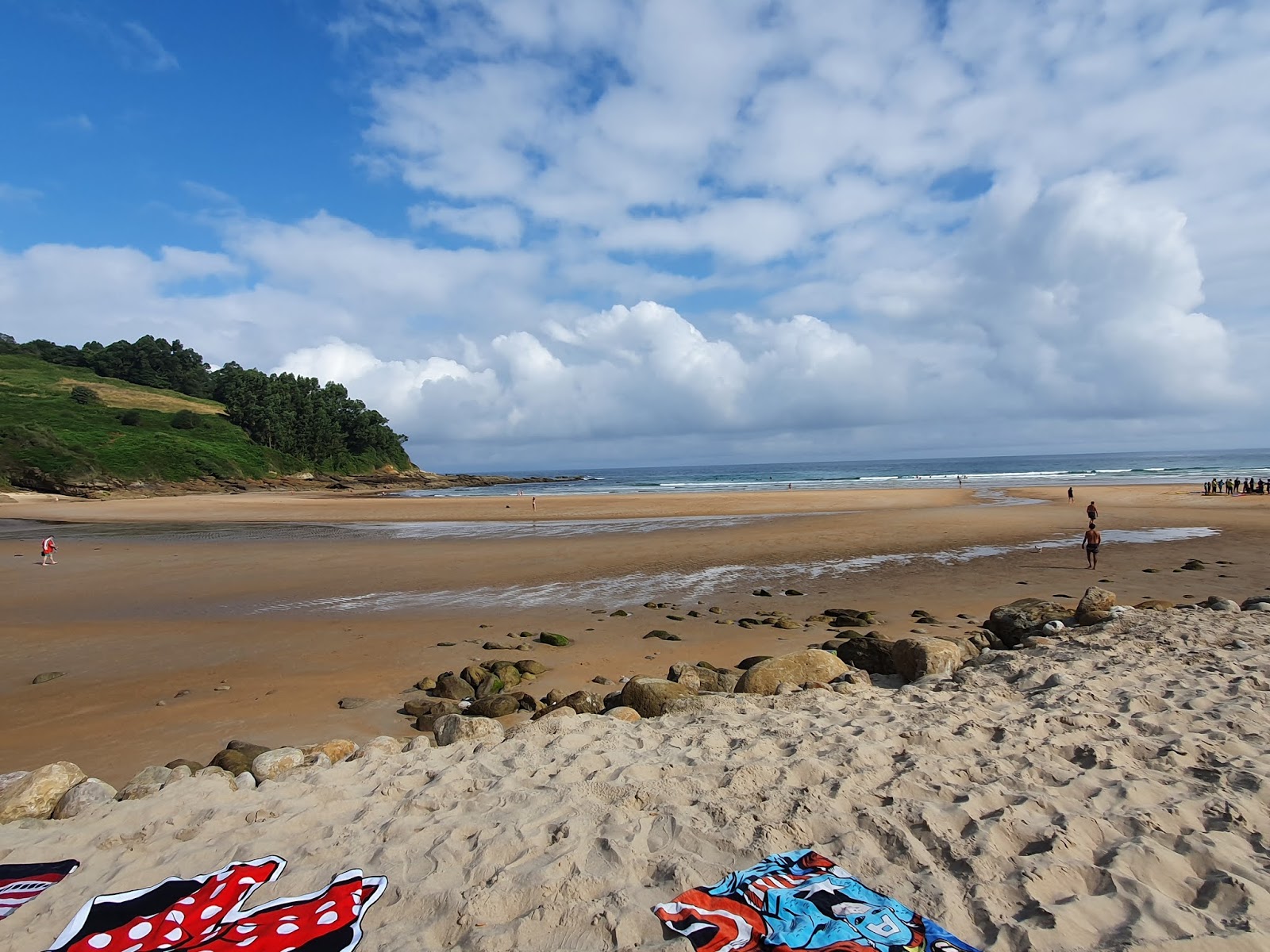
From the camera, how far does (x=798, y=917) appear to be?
325 centimetres

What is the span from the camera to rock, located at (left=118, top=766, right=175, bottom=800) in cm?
504

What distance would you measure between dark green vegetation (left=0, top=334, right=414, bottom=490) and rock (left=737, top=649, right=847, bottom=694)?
225ft

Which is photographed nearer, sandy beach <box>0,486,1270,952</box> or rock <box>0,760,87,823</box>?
sandy beach <box>0,486,1270,952</box>

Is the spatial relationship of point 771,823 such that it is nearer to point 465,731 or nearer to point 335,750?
point 465,731

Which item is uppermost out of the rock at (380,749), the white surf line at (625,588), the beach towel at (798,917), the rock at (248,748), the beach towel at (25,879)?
the beach towel at (798,917)

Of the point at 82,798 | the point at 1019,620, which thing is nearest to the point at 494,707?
the point at 82,798

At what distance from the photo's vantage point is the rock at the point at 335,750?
6004 mm

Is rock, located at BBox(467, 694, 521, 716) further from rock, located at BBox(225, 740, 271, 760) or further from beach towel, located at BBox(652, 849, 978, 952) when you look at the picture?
beach towel, located at BBox(652, 849, 978, 952)

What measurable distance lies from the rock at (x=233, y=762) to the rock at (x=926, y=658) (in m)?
7.10

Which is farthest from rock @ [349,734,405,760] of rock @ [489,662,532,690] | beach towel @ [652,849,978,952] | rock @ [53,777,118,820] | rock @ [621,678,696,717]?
beach towel @ [652,849,978,952]

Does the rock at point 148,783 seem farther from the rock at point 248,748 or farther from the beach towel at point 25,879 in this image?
the beach towel at point 25,879

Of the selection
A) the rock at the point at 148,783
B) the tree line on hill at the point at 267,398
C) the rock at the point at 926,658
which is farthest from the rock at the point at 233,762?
the tree line on hill at the point at 267,398

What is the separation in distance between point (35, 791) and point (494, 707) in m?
3.92

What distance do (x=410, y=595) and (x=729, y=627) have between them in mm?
7450
